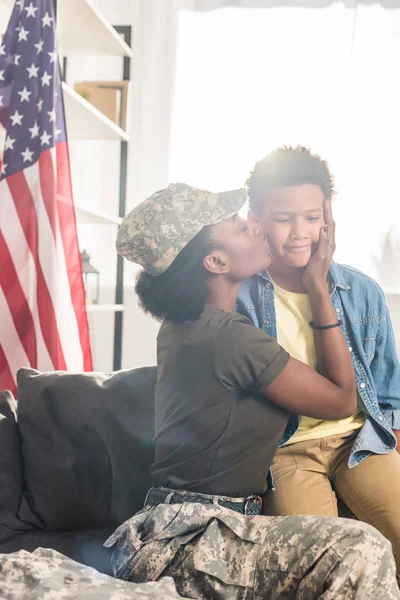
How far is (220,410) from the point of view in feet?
4.41

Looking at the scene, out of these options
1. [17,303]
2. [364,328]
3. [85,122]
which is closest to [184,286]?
[364,328]

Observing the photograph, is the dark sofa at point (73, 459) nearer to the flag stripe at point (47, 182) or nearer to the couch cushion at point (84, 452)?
the couch cushion at point (84, 452)

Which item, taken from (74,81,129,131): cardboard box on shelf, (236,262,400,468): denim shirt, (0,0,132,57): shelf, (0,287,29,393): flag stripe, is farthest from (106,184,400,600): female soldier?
(74,81,129,131): cardboard box on shelf

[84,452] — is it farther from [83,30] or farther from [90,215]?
[83,30]

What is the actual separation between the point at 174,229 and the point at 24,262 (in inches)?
62.5

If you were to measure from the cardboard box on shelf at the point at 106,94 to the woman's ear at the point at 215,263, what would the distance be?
9.12 ft

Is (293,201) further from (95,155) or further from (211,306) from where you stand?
(95,155)

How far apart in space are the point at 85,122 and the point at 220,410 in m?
2.83

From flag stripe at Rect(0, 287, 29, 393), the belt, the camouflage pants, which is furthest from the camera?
flag stripe at Rect(0, 287, 29, 393)

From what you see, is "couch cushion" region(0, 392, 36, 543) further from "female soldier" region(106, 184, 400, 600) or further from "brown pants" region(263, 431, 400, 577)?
"brown pants" region(263, 431, 400, 577)

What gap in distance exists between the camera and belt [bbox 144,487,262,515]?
4.33ft

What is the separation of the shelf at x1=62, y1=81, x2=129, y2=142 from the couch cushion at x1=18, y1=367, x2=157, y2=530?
189cm

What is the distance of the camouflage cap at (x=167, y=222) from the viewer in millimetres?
1419

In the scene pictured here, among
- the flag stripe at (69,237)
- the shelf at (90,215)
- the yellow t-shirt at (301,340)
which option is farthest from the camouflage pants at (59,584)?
the shelf at (90,215)
